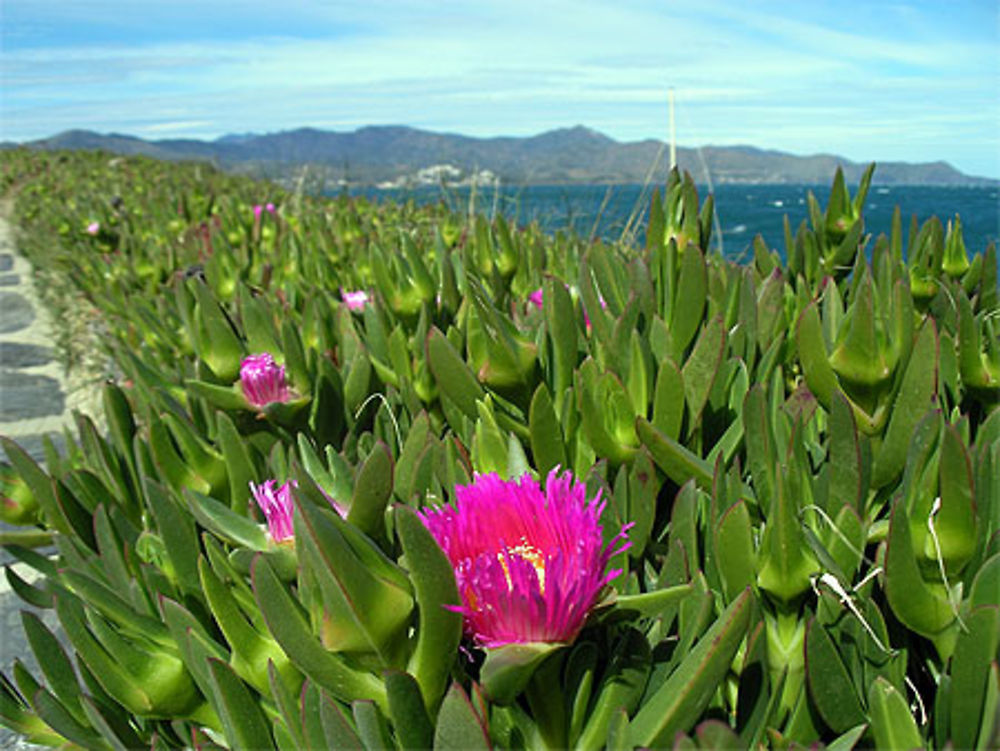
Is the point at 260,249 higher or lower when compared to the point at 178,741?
higher

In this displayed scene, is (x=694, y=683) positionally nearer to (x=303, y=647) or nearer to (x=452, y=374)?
(x=303, y=647)

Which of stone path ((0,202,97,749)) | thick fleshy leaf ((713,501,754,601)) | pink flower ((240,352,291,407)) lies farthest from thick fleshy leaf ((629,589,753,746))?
stone path ((0,202,97,749))

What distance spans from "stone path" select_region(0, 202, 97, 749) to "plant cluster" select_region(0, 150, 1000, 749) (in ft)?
0.87

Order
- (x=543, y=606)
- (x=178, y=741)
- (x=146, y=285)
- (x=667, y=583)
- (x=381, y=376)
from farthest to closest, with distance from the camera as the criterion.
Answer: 1. (x=146, y=285)
2. (x=381, y=376)
3. (x=178, y=741)
4. (x=667, y=583)
5. (x=543, y=606)

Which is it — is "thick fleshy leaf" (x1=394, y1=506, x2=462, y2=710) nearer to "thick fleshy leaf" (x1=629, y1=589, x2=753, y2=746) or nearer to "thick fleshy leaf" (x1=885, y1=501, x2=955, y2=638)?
"thick fleshy leaf" (x1=629, y1=589, x2=753, y2=746)

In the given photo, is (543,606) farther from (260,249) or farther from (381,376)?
(260,249)

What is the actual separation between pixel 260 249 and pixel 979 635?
7.73ft

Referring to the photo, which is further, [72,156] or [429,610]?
[72,156]

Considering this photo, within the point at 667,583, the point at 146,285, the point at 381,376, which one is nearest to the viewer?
the point at 667,583

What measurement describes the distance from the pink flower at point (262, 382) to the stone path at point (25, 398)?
33 cm

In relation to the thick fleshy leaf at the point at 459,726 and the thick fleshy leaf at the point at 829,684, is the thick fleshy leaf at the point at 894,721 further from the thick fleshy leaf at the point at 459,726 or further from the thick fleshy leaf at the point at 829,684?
the thick fleshy leaf at the point at 459,726

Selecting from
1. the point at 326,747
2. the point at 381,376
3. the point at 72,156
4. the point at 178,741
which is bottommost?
the point at 178,741

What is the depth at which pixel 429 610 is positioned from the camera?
454mm

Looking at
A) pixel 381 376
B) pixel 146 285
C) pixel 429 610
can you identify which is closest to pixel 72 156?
pixel 146 285
